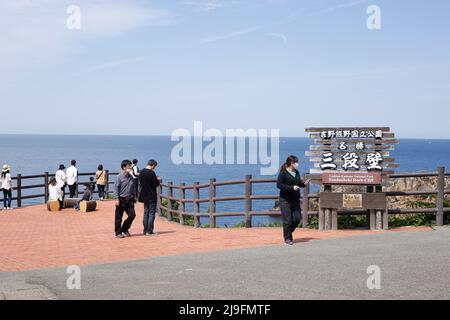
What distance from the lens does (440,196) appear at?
1415cm

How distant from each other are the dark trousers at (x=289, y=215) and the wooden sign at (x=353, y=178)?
2.73 metres

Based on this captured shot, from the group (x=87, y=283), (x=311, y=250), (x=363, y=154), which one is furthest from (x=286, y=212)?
(x=87, y=283)

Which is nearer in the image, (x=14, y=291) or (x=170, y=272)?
(x=14, y=291)

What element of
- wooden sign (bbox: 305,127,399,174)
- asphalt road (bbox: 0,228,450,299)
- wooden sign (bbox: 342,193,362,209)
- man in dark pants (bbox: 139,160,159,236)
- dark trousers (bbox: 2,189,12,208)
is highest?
wooden sign (bbox: 305,127,399,174)

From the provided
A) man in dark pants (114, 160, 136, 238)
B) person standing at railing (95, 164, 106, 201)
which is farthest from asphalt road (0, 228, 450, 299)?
person standing at railing (95, 164, 106, 201)

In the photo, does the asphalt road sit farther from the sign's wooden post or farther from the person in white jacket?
the person in white jacket

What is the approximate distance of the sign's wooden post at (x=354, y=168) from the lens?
13.9 metres

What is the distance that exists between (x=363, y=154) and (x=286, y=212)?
3544 mm

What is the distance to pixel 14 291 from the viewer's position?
754 centimetres

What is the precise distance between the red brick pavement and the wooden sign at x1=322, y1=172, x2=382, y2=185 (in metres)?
1.21

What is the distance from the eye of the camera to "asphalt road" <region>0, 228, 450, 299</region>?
725cm

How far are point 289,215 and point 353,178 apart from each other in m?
3.08
